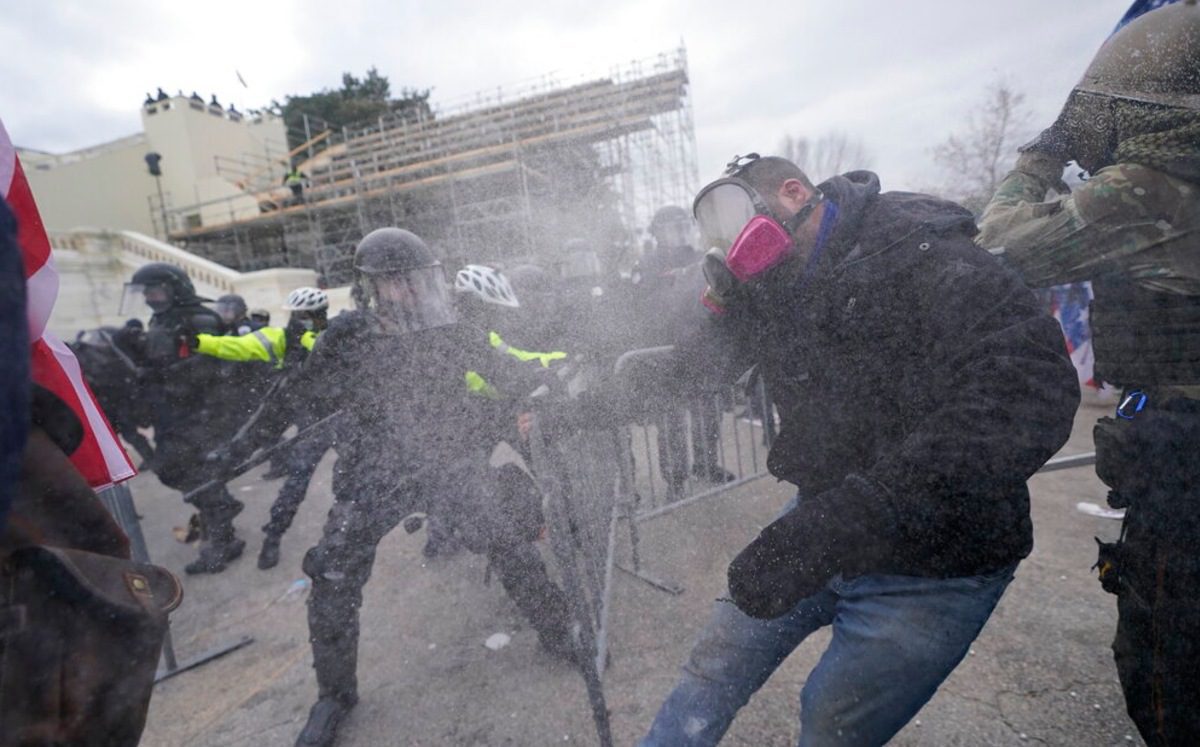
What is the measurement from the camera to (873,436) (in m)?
1.37

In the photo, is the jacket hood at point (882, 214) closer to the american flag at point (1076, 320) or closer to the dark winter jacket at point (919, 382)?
the dark winter jacket at point (919, 382)

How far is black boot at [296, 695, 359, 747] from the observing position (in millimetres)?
2268

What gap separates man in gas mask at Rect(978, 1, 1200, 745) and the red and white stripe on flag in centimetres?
228

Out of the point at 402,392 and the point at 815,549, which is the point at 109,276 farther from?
the point at 815,549

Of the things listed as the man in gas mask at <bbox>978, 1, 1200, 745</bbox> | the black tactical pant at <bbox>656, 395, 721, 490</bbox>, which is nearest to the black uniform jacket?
the black tactical pant at <bbox>656, 395, 721, 490</bbox>

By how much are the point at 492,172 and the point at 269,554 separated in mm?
4749

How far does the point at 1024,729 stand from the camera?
2006 millimetres

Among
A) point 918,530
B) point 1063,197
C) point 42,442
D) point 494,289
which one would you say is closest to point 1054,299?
point 1063,197

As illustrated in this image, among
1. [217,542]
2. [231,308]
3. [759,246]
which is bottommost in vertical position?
[217,542]

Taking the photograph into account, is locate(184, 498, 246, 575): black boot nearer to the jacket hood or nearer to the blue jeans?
the blue jeans

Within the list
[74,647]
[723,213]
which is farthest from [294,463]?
[723,213]

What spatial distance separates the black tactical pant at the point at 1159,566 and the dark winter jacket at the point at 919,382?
16.0 inches

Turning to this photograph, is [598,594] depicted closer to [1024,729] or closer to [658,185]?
[1024,729]

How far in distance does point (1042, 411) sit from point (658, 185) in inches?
430
